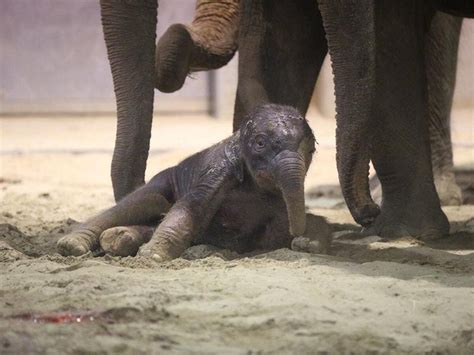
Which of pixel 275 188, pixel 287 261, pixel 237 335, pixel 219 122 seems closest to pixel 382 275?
pixel 287 261

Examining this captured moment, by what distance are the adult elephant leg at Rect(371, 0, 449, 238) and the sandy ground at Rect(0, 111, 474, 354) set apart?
28cm

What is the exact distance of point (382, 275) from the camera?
495 cm

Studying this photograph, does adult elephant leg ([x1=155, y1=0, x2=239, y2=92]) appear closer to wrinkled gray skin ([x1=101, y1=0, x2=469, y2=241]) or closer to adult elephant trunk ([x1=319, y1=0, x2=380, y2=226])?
wrinkled gray skin ([x1=101, y1=0, x2=469, y2=241])

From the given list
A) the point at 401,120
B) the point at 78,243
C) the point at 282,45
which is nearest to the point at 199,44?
the point at 282,45

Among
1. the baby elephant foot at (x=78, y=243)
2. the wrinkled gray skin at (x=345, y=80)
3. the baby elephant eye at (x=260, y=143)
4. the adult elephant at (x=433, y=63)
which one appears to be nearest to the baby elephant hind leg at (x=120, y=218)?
the baby elephant foot at (x=78, y=243)

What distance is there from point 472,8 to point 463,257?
1699 mm

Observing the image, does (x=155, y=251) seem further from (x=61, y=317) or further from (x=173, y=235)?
(x=61, y=317)

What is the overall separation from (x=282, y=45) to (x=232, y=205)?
1441 millimetres

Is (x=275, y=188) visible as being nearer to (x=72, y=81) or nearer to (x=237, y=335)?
(x=237, y=335)

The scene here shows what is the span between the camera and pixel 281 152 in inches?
215

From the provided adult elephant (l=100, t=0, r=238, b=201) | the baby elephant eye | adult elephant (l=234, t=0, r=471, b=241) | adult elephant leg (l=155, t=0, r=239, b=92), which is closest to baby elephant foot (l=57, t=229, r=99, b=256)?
adult elephant (l=100, t=0, r=238, b=201)

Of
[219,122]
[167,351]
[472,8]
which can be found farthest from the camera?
[219,122]

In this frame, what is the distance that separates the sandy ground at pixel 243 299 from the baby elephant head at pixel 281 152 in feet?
0.83

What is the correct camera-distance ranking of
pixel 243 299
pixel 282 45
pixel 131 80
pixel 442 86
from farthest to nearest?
1. pixel 442 86
2. pixel 282 45
3. pixel 131 80
4. pixel 243 299
